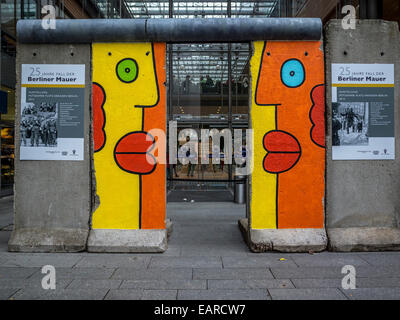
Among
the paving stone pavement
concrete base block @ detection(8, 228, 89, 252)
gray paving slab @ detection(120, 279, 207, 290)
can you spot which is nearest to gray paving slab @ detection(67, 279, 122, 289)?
the paving stone pavement

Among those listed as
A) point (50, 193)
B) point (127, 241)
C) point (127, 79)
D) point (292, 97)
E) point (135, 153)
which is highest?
point (127, 79)

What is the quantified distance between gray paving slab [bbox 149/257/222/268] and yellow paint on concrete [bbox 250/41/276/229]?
39.9 inches

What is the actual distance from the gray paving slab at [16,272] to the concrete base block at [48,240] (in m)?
0.77

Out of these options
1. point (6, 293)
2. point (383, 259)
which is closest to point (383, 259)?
point (383, 259)

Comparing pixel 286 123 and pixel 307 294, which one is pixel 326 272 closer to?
pixel 307 294

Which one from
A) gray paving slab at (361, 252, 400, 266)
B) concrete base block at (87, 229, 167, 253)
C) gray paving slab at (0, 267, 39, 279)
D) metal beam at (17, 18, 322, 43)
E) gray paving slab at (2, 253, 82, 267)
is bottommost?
gray paving slab at (0, 267, 39, 279)

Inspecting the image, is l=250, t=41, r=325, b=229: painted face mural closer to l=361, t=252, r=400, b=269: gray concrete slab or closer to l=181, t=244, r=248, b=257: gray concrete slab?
l=181, t=244, r=248, b=257: gray concrete slab

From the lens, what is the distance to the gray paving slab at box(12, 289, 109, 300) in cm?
361

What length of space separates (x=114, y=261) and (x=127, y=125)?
2.25 metres

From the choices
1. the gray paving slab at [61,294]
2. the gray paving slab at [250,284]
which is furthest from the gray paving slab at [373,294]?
the gray paving slab at [61,294]

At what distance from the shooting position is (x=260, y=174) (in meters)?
5.48

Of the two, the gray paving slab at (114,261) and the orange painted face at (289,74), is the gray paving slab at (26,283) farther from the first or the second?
the orange painted face at (289,74)

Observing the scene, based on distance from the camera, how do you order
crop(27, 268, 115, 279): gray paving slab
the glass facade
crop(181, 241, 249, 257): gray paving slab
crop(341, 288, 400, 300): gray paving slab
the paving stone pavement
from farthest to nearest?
the glass facade
crop(181, 241, 249, 257): gray paving slab
crop(27, 268, 115, 279): gray paving slab
the paving stone pavement
crop(341, 288, 400, 300): gray paving slab
